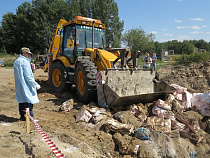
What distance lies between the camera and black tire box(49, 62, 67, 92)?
24.0 feet

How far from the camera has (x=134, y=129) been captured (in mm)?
4461

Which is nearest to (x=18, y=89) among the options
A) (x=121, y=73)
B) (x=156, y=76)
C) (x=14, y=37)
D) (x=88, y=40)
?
(x=121, y=73)

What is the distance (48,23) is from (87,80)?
32.5 meters

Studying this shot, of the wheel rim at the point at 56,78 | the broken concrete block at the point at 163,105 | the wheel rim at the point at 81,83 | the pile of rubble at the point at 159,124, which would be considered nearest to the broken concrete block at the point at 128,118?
the pile of rubble at the point at 159,124

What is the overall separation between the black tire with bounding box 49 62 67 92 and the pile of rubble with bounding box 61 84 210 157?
1932 millimetres

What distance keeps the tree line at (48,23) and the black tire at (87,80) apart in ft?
92.8

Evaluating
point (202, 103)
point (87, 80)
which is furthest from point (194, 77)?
point (87, 80)

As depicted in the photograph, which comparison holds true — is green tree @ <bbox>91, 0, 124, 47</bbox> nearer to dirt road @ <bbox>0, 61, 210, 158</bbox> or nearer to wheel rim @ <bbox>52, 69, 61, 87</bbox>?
wheel rim @ <bbox>52, 69, 61, 87</bbox>

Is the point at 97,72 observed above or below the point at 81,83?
above

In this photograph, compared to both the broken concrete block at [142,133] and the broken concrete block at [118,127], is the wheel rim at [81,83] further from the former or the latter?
the broken concrete block at [142,133]

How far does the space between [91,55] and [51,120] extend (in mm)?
2748

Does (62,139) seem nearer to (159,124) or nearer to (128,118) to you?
(128,118)

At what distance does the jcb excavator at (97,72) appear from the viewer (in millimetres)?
5320

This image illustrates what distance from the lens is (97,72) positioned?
536cm
